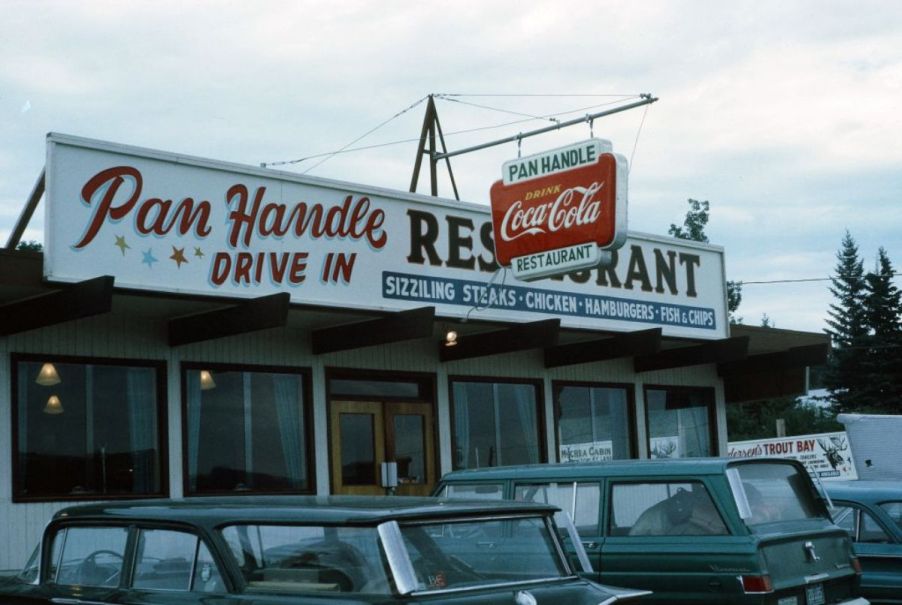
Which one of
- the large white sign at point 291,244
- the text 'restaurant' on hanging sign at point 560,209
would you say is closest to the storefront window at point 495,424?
the large white sign at point 291,244

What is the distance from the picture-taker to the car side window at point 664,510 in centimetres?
914

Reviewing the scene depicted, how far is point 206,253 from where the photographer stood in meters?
13.4

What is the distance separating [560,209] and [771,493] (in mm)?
6717

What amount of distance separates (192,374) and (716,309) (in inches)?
354

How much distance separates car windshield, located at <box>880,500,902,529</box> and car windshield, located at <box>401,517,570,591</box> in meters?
5.43

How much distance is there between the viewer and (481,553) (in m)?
6.36

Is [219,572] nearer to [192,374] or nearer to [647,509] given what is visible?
[647,509]

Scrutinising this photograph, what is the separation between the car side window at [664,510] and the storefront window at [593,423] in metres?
9.18

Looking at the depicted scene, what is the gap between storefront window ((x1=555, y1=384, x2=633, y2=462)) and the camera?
19094 millimetres

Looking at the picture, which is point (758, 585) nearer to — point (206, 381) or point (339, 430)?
point (206, 381)

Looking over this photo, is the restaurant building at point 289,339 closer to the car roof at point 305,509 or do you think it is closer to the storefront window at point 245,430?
the storefront window at point 245,430

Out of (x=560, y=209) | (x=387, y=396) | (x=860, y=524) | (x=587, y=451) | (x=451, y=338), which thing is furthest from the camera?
(x=587, y=451)

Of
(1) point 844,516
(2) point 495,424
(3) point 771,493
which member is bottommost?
(1) point 844,516

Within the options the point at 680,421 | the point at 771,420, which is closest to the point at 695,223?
the point at 771,420
